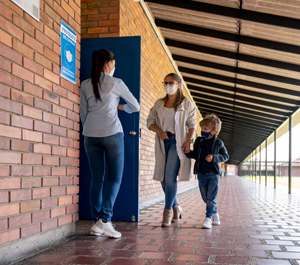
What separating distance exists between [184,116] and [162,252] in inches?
62.5

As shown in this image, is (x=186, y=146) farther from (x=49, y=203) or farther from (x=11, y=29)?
(x=11, y=29)

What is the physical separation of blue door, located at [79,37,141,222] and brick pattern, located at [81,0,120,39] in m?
0.73

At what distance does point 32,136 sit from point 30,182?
12.0 inches

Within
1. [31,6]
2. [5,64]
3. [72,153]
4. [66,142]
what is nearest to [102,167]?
[72,153]

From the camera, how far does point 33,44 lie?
2.31 m

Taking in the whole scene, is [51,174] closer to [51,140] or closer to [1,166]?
[51,140]

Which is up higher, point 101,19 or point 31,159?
point 101,19

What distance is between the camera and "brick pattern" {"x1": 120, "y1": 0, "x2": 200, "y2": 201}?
5.00 meters

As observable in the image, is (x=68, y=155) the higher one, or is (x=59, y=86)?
(x=59, y=86)

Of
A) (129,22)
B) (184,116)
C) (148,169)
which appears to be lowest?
(148,169)

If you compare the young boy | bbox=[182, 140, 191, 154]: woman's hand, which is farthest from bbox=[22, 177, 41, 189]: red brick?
the young boy

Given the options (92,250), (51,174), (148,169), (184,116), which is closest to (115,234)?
(92,250)

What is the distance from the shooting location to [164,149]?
355 centimetres

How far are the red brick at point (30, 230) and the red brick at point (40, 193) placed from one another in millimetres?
188
